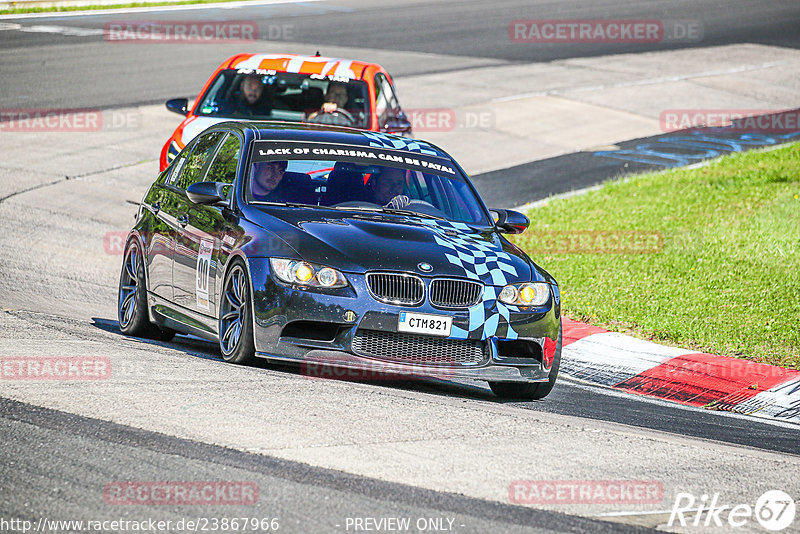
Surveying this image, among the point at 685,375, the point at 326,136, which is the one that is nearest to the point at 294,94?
the point at 326,136

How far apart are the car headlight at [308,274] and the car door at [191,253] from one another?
0.88 meters

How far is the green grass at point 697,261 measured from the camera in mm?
10461

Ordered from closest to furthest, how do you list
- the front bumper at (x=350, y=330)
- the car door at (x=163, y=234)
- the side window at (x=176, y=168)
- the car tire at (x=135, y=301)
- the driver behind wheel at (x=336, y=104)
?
the front bumper at (x=350, y=330)
the car door at (x=163, y=234)
the car tire at (x=135, y=301)
the side window at (x=176, y=168)
the driver behind wheel at (x=336, y=104)

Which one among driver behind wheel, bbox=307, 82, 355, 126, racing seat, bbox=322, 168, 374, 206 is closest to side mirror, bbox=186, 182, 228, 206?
racing seat, bbox=322, 168, 374, 206

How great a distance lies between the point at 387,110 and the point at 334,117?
100 cm

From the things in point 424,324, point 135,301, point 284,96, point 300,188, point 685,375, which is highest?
point 300,188

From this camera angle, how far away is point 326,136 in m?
8.92

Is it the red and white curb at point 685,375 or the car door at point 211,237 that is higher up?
the car door at point 211,237

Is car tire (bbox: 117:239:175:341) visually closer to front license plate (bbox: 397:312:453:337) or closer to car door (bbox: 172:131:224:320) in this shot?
car door (bbox: 172:131:224:320)

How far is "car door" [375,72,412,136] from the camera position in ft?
44.5

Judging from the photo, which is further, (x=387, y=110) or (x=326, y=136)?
(x=387, y=110)

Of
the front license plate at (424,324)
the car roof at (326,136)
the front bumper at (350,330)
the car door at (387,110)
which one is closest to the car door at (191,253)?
the car roof at (326,136)

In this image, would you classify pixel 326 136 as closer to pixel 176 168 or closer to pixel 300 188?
pixel 300 188

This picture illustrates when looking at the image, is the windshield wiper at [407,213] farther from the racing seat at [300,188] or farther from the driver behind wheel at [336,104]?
the driver behind wheel at [336,104]
